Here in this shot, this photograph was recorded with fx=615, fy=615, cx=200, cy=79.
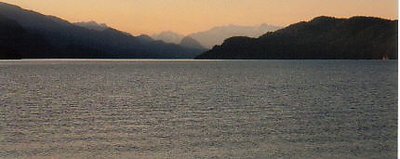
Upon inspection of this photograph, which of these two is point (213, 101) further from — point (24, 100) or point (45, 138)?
point (45, 138)

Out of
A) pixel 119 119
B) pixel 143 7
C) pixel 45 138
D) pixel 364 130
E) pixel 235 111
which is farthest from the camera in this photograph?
pixel 143 7

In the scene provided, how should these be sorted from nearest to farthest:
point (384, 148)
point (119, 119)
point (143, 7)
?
point (384, 148)
point (119, 119)
point (143, 7)

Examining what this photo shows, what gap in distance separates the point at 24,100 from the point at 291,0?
52.4m

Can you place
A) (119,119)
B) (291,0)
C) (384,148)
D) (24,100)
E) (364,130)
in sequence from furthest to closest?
(291,0)
(24,100)
(119,119)
(364,130)
(384,148)

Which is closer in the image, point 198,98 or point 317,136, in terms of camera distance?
point 317,136

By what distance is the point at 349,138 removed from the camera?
24.2m

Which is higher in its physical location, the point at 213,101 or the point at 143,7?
the point at 143,7

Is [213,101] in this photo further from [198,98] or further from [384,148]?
[384,148]

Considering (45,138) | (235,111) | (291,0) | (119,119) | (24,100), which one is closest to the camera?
(45,138)

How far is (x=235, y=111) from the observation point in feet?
119

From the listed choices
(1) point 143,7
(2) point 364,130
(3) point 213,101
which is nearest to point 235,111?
(3) point 213,101

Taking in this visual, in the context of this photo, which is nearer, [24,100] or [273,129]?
[273,129]

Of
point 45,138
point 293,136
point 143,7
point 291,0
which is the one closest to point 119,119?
point 45,138

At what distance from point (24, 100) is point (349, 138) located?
26947 millimetres
